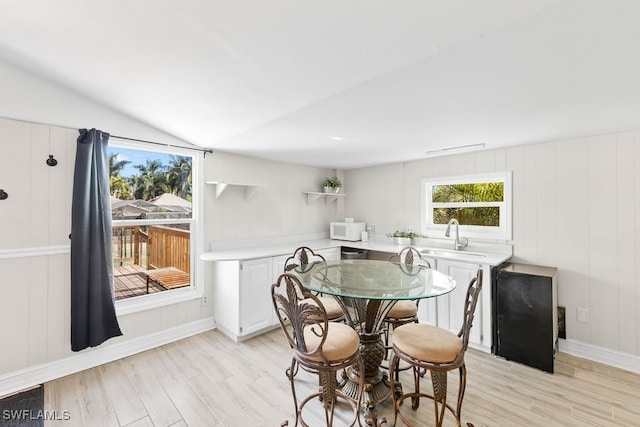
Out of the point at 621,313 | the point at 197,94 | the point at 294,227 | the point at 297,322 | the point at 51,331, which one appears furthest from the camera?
the point at 294,227

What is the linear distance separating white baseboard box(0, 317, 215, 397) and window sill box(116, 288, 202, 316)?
0.28 m

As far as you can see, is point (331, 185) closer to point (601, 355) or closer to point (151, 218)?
point (151, 218)

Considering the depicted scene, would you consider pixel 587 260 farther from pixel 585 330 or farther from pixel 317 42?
pixel 317 42

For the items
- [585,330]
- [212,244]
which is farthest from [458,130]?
[212,244]

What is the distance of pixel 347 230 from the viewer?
13.9ft

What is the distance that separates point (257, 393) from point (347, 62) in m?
2.32

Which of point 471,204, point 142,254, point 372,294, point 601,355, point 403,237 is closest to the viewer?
point 372,294

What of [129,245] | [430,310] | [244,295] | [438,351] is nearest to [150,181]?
[129,245]

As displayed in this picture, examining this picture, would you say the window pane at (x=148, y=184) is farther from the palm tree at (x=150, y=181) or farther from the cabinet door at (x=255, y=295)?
the cabinet door at (x=255, y=295)

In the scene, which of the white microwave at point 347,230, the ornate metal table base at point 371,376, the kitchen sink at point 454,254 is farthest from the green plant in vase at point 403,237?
the ornate metal table base at point 371,376

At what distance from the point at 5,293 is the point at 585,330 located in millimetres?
4954

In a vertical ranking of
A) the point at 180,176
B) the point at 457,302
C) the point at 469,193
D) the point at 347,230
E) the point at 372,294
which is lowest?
the point at 457,302

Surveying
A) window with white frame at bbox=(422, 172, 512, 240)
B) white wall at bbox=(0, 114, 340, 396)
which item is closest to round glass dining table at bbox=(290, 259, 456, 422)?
window with white frame at bbox=(422, 172, 512, 240)

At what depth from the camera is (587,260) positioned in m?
2.66
